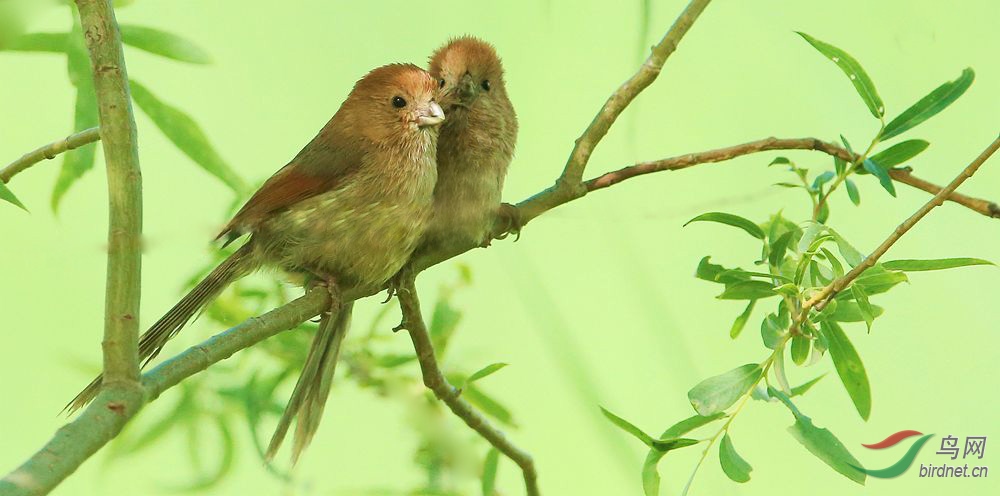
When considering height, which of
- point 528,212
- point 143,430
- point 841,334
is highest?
point 528,212

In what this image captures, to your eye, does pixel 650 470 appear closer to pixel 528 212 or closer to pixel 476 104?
pixel 528 212

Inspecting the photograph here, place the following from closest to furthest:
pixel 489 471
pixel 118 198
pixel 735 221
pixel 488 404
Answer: pixel 118 198
pixel 735 221
pixel 489 471
pixel 488 404

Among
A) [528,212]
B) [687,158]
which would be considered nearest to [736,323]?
[687,158]

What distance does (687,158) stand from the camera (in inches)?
56.7

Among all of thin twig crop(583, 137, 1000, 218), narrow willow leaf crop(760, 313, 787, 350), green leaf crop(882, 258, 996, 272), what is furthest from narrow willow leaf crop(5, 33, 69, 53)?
green leaf crop(882, 258, 996, 272)

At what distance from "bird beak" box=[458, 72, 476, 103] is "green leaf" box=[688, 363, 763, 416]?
0.74 metres

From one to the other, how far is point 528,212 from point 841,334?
518 mm

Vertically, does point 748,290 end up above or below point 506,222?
below

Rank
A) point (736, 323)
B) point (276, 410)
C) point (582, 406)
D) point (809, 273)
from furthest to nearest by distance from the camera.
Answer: point (276, 410)
point (582, 406)
point (736, 323)
point (809, 273)

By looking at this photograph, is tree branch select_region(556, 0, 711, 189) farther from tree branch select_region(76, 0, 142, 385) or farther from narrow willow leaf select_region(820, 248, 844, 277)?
tree branch select_region(76, 0, 142, 385)

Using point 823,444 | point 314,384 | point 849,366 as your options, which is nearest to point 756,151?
point 849,366

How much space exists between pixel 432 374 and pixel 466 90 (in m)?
0.53

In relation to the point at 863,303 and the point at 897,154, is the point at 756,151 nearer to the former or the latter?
the point at 897,154

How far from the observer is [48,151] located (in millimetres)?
1293
